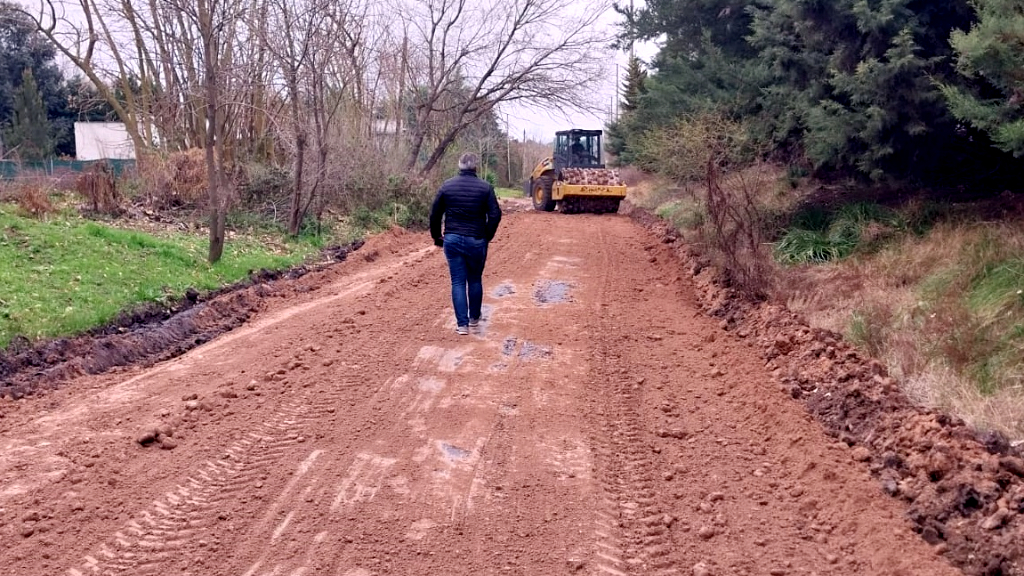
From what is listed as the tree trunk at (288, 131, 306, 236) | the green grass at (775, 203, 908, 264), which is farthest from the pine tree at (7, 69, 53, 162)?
the green grass at (775, 203, 908, 264)

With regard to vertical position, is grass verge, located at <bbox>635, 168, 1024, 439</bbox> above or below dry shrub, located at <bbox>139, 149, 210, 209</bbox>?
below

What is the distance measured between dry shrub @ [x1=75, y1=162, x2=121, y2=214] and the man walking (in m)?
10.4

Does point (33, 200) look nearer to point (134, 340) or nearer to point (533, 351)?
point (134, 340)

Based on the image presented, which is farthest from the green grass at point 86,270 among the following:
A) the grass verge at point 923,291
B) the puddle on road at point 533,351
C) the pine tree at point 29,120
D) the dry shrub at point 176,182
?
the pine tree at point 29,120

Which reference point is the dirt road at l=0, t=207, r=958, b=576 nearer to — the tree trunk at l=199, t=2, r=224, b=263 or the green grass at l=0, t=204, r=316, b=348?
the green grass at l=0, t=204, r=316, b=348

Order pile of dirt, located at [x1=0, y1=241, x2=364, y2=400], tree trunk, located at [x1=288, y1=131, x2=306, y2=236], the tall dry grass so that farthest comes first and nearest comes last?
tree trunk, located at [x1=288, y1=131, x2=306, y2=236], pile of dirt, located at [x1=0, y1=241, x2=364, y2=400], the tall dry grass

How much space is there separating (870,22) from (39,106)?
43605 millimetres

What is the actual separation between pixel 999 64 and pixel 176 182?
53.0ft

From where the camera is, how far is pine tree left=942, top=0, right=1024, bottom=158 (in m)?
8.72

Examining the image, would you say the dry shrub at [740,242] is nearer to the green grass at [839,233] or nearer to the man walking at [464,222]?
the green grass at [839,233]

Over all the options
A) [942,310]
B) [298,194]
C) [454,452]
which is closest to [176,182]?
[298,194]

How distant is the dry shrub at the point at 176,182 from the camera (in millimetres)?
19328

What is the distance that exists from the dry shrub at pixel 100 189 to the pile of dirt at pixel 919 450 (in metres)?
13.5

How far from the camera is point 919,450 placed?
588 cm
